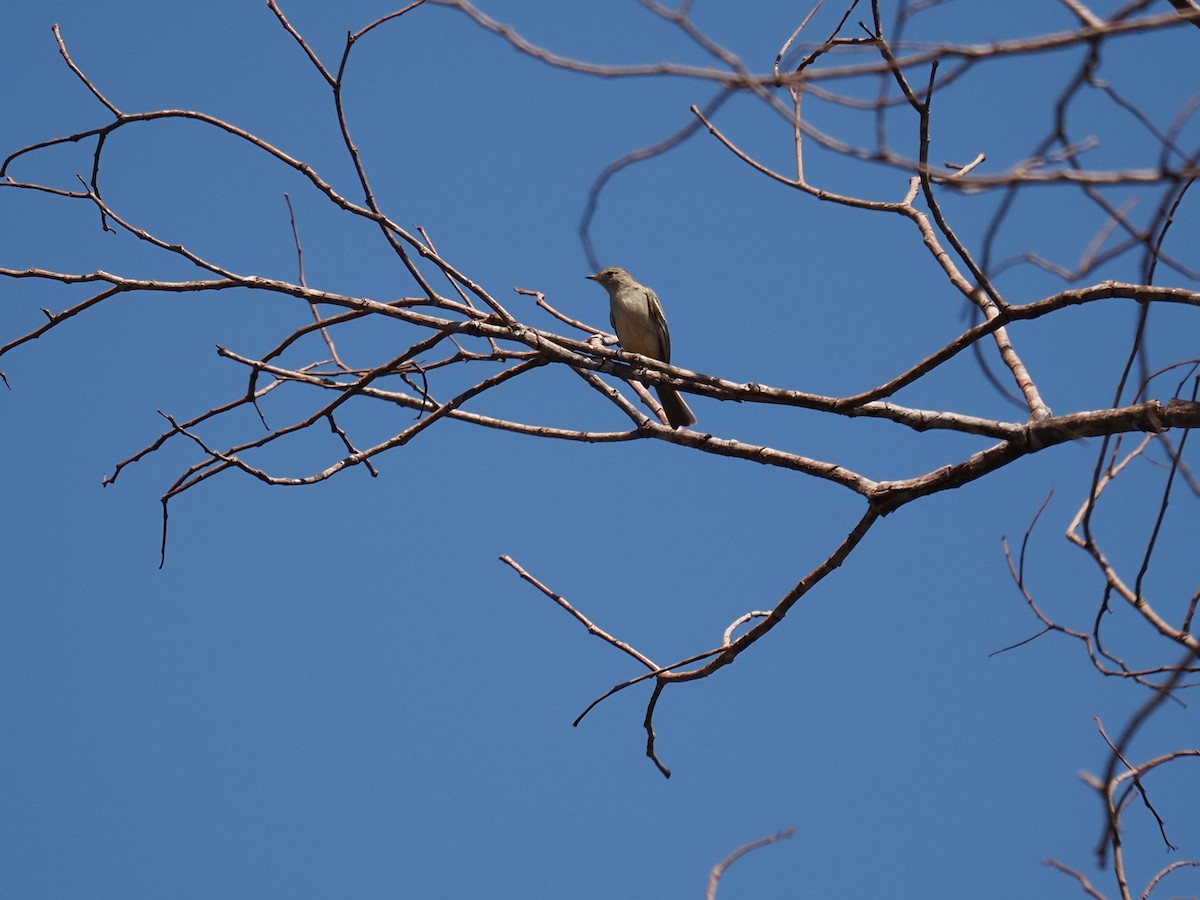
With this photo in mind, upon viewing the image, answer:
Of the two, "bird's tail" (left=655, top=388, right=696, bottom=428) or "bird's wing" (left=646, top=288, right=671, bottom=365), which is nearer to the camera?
"bird's tail" (left=655, top=388, right=696, bottom=428)

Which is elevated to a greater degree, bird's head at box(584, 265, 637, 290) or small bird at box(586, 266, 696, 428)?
bird's head at box(584, 265, 637, 290)

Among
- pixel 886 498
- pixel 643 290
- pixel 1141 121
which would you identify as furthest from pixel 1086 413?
pixel 643 290

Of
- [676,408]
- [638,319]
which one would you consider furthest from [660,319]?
[676,408]

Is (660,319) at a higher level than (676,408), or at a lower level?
higher

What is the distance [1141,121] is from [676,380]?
5.99 ft

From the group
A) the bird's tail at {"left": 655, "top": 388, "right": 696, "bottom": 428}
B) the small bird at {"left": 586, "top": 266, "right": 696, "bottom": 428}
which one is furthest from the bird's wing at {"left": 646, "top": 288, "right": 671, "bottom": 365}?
the bird's tail at {"left": 655, "top": 388, "right": 696, "bottom": 428}

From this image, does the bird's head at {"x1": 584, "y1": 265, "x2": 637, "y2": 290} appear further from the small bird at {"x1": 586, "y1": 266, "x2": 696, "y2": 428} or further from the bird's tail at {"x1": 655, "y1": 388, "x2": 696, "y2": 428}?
the bird's tail at {"x1": 655, "y1": 388, "x2": 696, "y2": 428}

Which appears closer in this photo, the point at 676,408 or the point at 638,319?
the point at 676,408

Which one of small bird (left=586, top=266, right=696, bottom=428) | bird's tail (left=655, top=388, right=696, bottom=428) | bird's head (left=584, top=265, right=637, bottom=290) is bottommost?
bird's tail (left=655, top=388, right=696, bottom=428)

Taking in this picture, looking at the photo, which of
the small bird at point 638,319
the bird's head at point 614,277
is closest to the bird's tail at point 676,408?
the small bird at point 638,319

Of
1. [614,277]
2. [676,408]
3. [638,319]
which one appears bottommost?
[676,408]

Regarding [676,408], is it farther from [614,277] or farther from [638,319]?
[614,277]

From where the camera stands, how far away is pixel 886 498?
359 cm

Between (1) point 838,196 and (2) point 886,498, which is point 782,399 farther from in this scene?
(1) point 838,196
